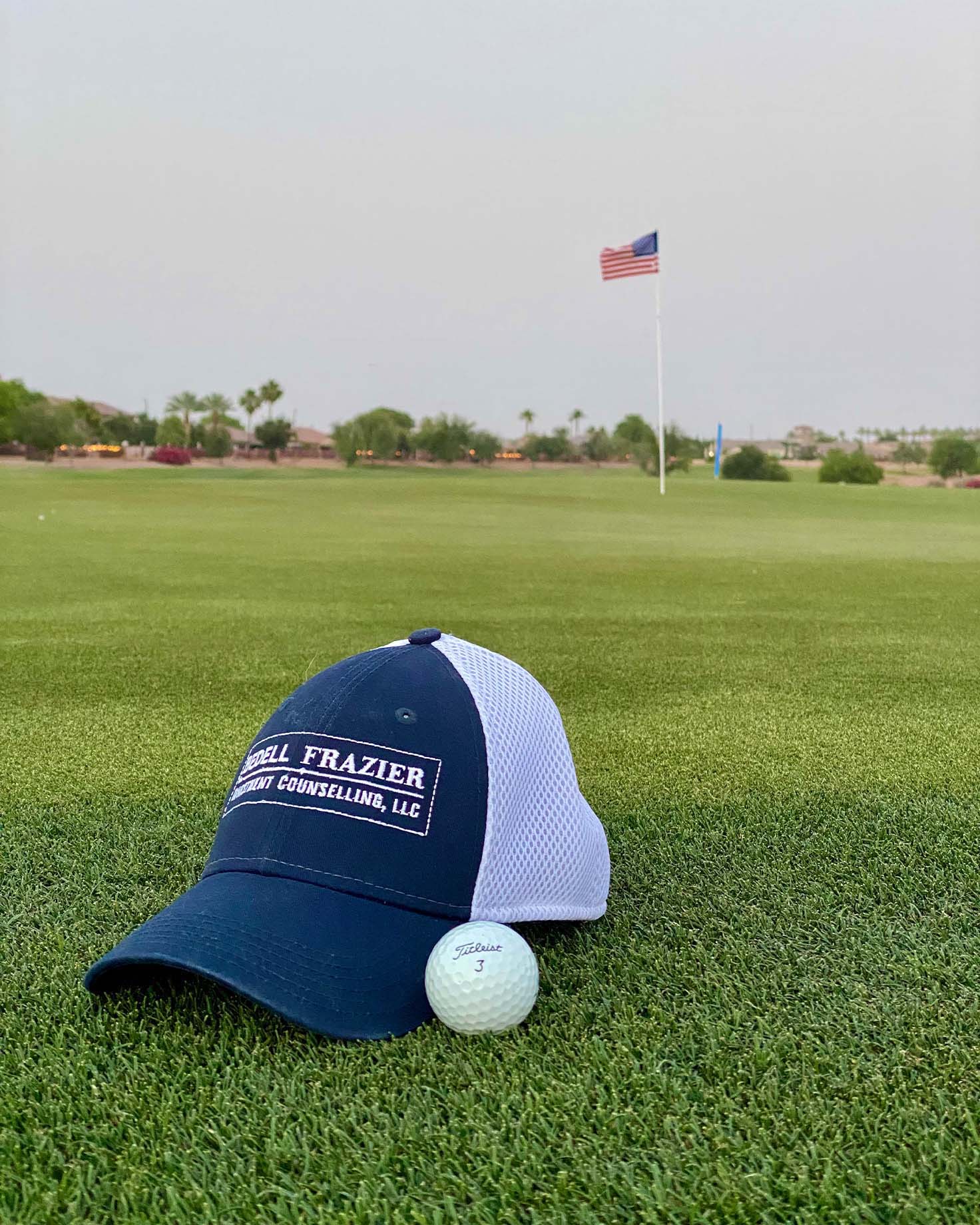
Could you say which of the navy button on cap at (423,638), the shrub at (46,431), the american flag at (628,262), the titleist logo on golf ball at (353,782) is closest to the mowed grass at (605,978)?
the titleist logo on golf ball at (353,782)

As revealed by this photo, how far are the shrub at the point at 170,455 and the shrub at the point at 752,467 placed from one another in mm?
22163

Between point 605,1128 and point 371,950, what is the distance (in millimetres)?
401

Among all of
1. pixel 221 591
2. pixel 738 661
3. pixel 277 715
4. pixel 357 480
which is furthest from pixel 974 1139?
pixel 357 480

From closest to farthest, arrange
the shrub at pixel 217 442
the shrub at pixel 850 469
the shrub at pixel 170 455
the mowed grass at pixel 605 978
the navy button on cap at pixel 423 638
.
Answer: the mowed grass at pixel 605 978 → the navy button on cap at pixel 423 638 → the shrub at pixel 170 455 → the shrub at pixel 850 469 → the shrub at pixel 217 442

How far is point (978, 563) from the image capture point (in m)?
10.6

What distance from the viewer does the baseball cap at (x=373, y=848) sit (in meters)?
1.48

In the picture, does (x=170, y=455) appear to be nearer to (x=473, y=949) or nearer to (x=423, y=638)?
(x=423, y=638)

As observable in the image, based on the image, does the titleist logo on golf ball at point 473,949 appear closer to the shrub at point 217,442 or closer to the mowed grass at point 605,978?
the mowed grass at point 605,978

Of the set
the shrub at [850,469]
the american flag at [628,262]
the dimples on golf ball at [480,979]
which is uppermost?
the american flag at [628,262]

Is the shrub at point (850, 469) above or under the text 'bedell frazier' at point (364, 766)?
above

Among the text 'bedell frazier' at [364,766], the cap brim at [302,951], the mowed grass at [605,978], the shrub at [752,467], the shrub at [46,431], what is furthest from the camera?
the shrub at [752,467]

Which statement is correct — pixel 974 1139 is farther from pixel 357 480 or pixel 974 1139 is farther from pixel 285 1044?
pixel 357 480

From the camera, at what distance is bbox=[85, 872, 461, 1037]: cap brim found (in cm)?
143

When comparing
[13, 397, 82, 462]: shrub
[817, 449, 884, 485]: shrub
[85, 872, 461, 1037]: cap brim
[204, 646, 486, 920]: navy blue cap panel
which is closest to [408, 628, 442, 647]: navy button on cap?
[204, 646, 486, 920]: navy blue cap panel
